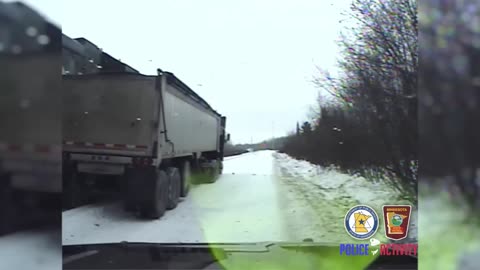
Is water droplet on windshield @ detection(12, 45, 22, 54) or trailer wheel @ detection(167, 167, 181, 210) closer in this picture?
water droplet on windshield @ detection(12, 45, 22, 54)

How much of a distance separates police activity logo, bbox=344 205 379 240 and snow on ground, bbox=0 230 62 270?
144cm

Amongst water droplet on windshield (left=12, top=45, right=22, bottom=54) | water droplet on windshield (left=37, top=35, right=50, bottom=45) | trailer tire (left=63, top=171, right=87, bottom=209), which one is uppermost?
water droplet on windshield (left=37, top=35, right=50, bottom=45)

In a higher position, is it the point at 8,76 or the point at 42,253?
the point at 8,76

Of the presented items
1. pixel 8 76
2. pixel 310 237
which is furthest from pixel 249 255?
pixel 8 76

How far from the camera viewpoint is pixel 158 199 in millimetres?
2383

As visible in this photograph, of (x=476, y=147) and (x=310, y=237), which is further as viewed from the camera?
(x=310, y=237)

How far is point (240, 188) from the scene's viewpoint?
7.78 ft

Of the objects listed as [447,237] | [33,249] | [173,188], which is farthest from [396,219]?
[33,249]

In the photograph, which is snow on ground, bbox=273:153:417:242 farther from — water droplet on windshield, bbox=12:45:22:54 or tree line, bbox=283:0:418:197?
water droplet on windshield, bbox=12:45:22:54

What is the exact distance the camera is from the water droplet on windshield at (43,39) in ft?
6.53

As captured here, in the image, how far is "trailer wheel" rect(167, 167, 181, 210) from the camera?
2.41 metres

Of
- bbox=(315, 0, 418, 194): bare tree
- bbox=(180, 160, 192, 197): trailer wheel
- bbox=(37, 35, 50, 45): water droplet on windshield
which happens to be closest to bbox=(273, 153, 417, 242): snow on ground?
bbox=(315, 0, 418, 194): bare tree

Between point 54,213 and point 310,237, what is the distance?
4.20 ft

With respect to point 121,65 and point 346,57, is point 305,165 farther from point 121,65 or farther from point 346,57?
point 121,65
